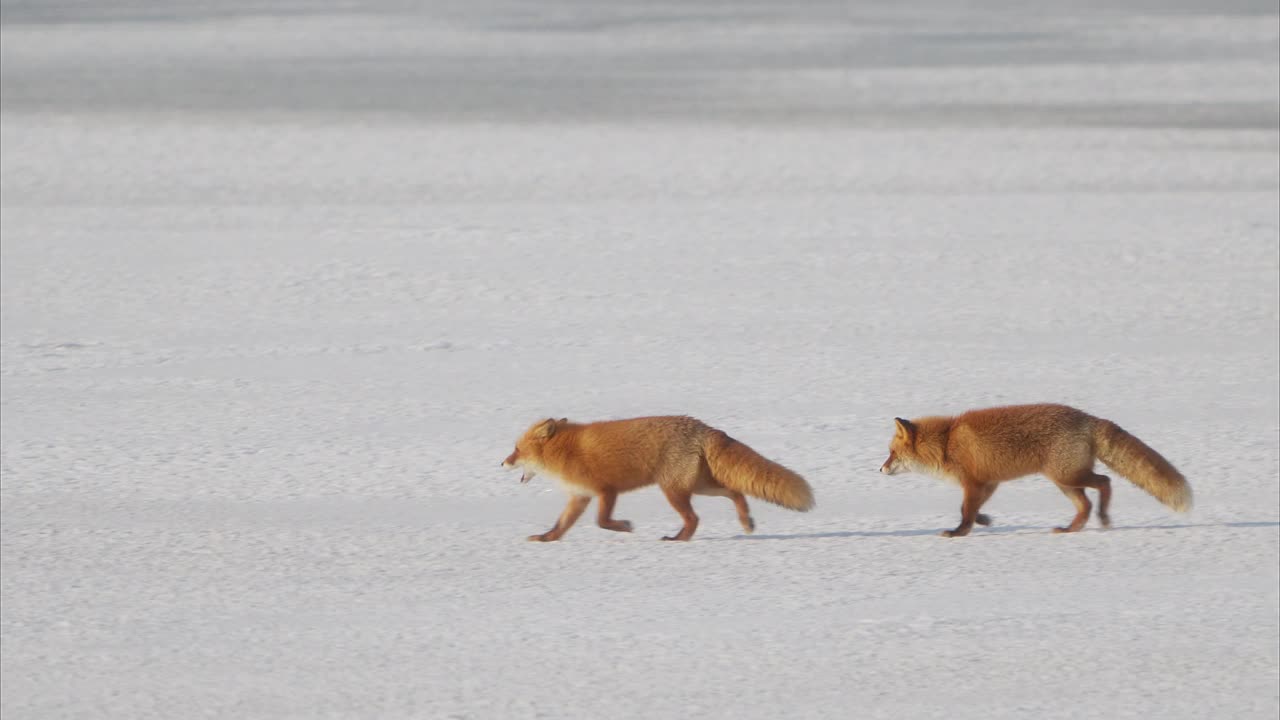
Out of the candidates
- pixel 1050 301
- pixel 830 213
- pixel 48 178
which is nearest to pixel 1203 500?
pixel 1050 301

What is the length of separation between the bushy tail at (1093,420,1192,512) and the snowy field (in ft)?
0.35

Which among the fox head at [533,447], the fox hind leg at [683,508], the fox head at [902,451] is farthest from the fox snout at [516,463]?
the fox head at [902,451]

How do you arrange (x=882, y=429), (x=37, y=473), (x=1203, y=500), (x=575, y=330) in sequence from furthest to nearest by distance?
(x=575, y=330) → (x=882, y=429) → (x=37, y=473) → (x=1203, y=500)

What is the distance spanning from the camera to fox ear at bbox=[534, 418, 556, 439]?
3.76 metres

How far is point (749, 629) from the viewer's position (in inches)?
128

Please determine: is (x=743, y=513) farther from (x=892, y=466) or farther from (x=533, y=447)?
(x=533, y=447)

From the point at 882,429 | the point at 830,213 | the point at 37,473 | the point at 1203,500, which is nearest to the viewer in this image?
the point at 1203,500

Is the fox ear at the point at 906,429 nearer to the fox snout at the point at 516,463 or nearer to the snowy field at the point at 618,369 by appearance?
the snowy field at the point at 618,369

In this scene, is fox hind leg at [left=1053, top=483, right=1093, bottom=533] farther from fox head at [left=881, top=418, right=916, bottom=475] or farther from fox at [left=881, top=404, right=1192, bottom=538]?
fox head at [left=881, top=418, right=916, bottom=475]

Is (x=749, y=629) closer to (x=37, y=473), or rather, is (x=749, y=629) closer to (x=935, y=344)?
(x=37, y=473)

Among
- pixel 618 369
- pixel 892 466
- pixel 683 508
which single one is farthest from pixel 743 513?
pixel 618 369

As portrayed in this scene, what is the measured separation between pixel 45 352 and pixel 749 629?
3.28 metres

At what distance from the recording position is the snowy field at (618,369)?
315 centimetres

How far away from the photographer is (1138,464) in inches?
147
